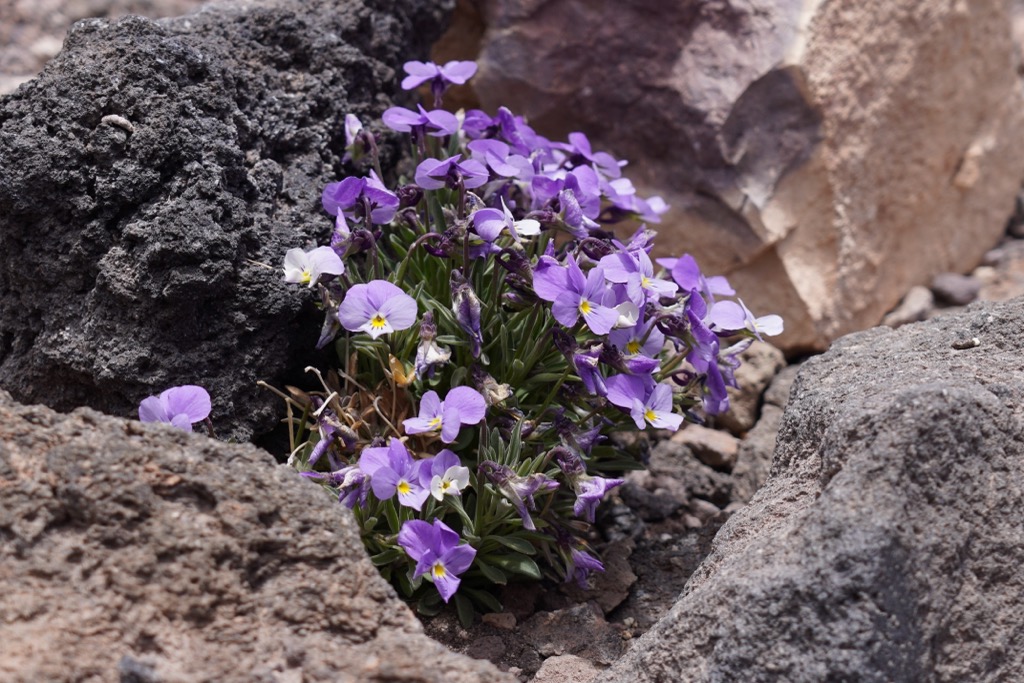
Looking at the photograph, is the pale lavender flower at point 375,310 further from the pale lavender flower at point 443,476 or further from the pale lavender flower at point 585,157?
the pale lavender flower at point 585,157

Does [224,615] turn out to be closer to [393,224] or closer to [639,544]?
[393,224]

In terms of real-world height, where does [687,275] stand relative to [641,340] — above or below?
above

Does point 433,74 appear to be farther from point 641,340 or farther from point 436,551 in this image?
point 436,551

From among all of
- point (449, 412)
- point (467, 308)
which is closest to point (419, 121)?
point (467, 308)

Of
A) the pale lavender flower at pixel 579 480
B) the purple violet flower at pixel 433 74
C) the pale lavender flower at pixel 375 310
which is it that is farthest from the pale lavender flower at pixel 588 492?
the purple violet flower at pixel 433 74

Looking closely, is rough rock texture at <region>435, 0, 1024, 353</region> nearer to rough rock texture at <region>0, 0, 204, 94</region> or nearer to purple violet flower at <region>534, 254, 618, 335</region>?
purple violet flower at <region>534, 254, 618, 335</region>

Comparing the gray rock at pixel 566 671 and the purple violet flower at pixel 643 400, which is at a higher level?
the purple violet flower at pixel 643 400
